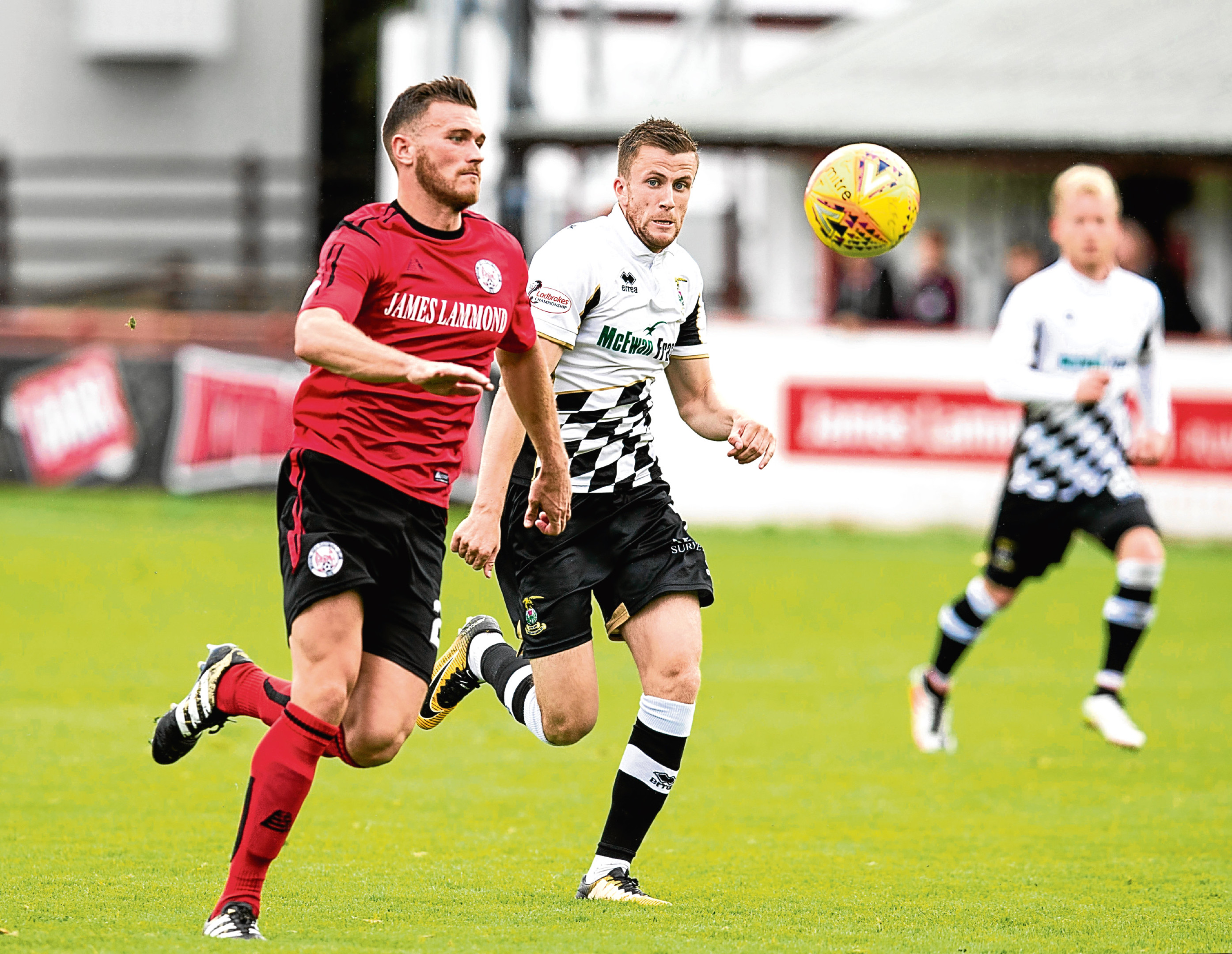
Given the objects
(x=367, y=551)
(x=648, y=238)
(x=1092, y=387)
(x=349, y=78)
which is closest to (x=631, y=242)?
(x=648, y=238)

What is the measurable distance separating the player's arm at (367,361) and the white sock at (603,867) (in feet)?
5.80

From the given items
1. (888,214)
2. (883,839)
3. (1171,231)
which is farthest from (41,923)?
(1171,231)

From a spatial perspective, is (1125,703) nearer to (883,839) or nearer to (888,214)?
(883,839)

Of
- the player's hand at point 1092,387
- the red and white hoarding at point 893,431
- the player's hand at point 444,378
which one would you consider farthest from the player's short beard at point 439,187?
the red and white hoarding at point 893,431

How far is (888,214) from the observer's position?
685 cm

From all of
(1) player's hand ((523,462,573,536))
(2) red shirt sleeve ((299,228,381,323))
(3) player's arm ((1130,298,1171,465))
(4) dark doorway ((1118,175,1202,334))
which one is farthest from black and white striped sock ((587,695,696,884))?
(4) dark doorway ((1118,175,1202,334))

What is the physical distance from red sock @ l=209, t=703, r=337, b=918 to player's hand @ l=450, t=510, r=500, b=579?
71 centimetres

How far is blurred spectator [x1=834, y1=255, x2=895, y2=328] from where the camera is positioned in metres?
19.6

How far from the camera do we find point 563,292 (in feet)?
20.6

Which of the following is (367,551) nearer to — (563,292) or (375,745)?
(375,745)

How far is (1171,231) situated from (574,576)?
18.7m

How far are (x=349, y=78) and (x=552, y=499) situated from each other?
32.6 meters

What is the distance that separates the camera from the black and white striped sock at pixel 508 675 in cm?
670

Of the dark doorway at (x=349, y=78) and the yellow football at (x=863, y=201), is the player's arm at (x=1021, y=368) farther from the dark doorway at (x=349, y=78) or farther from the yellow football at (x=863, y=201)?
the dark doorway at (x=349, y=78)
